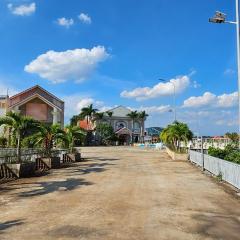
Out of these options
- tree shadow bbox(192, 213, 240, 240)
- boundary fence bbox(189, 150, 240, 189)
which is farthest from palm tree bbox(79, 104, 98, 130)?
tree shadow bbox(192, 213, 240, 240)

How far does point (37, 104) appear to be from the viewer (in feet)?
225

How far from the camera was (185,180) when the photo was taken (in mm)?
21141

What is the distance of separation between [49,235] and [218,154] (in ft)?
68.2

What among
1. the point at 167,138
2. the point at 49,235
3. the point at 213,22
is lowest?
the point at 49,235

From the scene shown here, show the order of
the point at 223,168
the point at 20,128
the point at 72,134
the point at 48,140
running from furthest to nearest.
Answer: the point at 72,134 → the point at 48,140 → the point at 20,128 → the point at 223,168

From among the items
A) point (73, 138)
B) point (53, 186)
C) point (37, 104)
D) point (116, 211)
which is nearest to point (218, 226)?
point (116, 211)

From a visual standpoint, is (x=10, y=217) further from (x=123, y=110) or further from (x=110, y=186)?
(x=123, y=110)

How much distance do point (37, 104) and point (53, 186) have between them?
52.3 metres

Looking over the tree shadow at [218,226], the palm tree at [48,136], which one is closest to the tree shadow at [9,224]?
the tree shadow at [218,226]

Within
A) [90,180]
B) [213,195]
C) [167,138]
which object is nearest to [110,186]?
[90,180]

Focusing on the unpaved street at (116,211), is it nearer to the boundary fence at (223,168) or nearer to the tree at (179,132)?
the boundary fence at (223,168)

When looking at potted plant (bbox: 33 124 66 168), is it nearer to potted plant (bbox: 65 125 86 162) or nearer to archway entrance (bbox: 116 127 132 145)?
potted plant (bbox: 65 125 86 162)

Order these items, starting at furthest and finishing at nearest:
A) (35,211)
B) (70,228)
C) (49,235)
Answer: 1. (35,211)
2. (70,228)
3. (49,235)

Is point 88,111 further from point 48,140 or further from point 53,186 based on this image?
point 53,186
